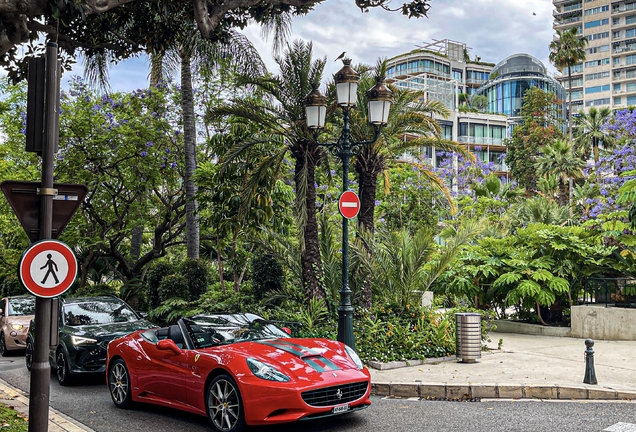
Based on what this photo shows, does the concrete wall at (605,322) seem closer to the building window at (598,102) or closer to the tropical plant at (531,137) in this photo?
the tropical plant at (531,137)

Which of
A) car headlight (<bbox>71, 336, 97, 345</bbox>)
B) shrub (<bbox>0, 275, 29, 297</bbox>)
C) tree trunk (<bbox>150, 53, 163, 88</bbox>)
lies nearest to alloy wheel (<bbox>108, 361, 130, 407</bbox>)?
car headlight (<bbox>71, 336, 97, 345</bbox>)

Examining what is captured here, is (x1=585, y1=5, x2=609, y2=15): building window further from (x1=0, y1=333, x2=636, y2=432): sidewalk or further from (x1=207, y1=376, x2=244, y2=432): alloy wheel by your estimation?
(x1=207, y1=376, x2=244, y2=432): alloy wheel

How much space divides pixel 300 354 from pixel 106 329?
19.2 ft

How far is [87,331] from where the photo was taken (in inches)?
460

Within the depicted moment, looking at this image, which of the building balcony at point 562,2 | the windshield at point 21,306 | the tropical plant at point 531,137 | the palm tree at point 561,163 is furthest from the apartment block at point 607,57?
the windshield at point 21,306

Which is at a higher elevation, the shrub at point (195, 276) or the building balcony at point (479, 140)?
the building balcony at point (479, 140)

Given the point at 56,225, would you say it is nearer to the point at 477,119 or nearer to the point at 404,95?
the point at 404,95

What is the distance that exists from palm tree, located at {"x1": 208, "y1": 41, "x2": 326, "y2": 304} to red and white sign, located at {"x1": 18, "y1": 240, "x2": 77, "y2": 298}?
390 inches

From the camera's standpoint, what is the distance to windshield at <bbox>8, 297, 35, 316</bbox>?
1669 cm

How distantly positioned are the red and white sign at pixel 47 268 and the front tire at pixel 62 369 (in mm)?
6641

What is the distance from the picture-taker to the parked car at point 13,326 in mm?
15977

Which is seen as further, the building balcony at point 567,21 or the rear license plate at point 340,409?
the building balcony at point 567,21

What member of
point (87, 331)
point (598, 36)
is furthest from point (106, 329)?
point (598, 36)

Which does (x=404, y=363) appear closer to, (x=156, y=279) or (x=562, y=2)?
(x=156, y=279)
